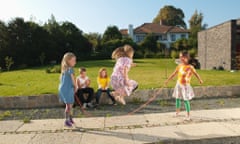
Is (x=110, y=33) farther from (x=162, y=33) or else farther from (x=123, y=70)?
(x=123, y=70)

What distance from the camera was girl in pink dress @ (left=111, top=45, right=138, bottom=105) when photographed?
5992mm

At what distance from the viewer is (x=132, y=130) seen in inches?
235

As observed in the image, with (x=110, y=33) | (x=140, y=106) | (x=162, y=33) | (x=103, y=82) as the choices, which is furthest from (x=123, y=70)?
(x=162, y=33)

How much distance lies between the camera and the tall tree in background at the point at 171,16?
81688mm

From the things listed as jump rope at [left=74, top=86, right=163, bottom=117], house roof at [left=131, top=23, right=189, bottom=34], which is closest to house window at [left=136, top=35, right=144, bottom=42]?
house roof at [left=131, top=23, right=189, bottom=34]

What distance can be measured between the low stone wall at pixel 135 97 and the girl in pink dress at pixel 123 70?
3042 millimetres

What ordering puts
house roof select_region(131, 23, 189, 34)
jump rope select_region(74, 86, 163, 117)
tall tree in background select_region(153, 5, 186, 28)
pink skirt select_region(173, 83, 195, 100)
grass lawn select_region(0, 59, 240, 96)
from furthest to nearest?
1. tall tree in background select_region(153, 5, 186, 28)
2. house roof select_region(131, 23, 189, 34)
3. grass lawn select_region(0, 59, 240, 96)
4. jump rope select_region(74, 86, 163, 117)
5. pink skirt select_region(173, 83, 195, 100)

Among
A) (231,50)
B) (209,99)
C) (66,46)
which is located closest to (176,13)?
(66,46)

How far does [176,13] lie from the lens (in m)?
83.0

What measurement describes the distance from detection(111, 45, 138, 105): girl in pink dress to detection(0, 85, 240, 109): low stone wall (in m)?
3.04

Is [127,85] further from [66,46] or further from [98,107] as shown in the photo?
[66,46]

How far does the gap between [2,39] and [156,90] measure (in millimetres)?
26548

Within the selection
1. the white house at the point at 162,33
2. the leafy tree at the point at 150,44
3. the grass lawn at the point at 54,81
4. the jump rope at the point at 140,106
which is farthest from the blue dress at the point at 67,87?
the white house at the point at 162,33

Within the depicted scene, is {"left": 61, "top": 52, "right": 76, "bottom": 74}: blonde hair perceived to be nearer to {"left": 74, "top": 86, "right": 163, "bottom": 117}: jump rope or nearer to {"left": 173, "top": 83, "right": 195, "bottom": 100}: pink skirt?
{"left": 74, "top": 86, "right": 163, "bottom": 117}: jump rope
